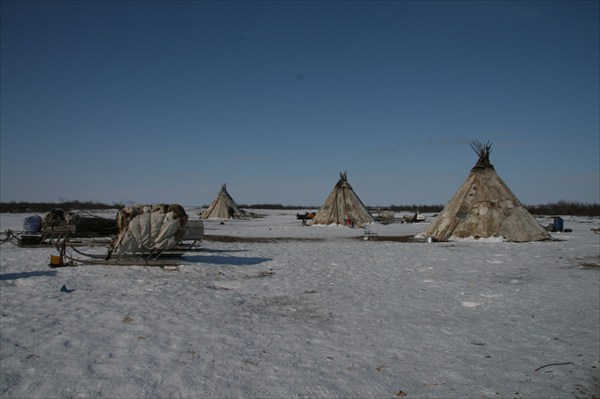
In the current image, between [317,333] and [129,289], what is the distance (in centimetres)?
414

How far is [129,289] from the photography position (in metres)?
8.58

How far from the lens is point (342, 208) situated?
31.5 meters

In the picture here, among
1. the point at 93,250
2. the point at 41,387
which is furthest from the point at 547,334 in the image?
the point at 93,250

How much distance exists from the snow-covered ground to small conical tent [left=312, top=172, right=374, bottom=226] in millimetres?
19335

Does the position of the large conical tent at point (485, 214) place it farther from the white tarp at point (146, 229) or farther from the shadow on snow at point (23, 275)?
the shadow on snow at point (23, 275)

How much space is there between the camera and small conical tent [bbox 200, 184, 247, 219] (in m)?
42.4

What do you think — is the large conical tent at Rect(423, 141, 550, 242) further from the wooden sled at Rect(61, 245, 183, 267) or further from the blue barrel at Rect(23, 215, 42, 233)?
the blue barrel at Rect(23, 215, 42, 233)

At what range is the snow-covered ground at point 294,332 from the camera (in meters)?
4.80

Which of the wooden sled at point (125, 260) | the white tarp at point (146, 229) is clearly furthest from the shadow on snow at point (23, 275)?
the white tarp at point (146, 229)

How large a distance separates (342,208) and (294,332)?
25.1 meters

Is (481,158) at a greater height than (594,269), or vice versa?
(481,158)

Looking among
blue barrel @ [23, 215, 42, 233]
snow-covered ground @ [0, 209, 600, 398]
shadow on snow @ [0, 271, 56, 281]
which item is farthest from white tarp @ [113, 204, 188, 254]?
blue barrel @ [23, 215, 42, 233]

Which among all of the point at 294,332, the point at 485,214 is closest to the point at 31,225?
the point at 294,332

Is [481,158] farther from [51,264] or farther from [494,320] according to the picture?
[51,264]
